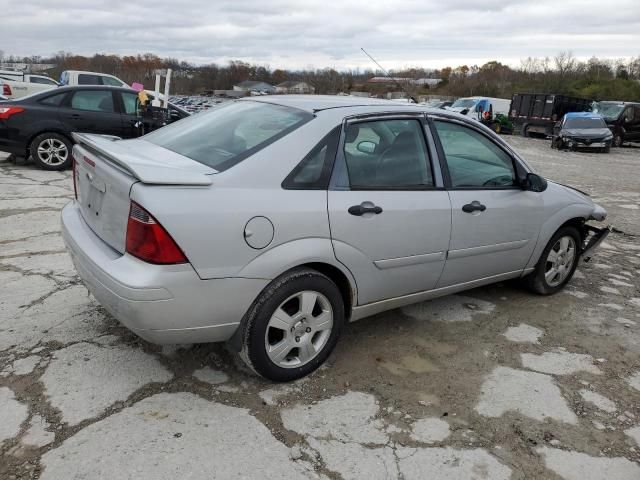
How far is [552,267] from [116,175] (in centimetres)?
353

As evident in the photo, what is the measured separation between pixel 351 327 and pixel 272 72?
2811 inches

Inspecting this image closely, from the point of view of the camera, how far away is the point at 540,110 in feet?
85.8

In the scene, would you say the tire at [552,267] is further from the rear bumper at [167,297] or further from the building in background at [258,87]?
the building in background at [258,87]

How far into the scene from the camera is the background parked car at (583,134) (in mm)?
19734

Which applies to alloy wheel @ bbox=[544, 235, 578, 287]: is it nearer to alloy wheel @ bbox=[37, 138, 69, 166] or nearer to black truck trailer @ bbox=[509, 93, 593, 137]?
alloy wheel @ bbox=[37, 138, 69, 166]

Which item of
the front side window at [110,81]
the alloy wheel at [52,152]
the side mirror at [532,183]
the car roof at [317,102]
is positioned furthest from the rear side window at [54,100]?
the front side window at [110,81]

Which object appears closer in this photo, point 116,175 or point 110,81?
point 116,175

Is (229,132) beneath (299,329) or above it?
above

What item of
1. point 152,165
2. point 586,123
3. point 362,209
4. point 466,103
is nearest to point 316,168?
point 362,209

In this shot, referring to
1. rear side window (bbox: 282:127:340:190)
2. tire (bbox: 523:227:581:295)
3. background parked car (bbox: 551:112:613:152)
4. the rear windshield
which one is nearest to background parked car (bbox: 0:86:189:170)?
the rear windshield

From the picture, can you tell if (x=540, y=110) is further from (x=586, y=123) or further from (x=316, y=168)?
(x=316, y=168)

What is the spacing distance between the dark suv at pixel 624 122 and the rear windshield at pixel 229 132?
76.8ft

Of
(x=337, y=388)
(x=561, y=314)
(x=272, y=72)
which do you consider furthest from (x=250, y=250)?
(x=272, y=72)

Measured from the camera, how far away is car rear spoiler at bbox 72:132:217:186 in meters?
2.49
